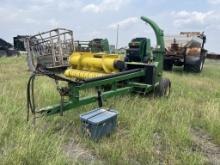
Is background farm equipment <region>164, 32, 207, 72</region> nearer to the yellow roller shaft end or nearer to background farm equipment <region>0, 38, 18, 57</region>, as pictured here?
the yellow roller shaft end

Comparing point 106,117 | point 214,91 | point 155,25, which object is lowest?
point 214,91

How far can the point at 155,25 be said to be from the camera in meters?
8.22

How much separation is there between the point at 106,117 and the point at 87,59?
3592 mm

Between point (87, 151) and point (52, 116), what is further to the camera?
point (52, 116)

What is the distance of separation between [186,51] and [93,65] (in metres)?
7.08

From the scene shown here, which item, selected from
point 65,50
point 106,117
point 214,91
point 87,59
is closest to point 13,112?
point 106,117

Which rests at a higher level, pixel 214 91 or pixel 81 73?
pixel 81 73

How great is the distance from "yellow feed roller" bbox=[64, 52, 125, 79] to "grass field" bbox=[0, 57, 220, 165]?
938 mm

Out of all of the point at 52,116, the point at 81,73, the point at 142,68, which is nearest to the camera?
the point at 52,116

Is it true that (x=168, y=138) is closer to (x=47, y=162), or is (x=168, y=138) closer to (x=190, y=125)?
(x=190, y=125)

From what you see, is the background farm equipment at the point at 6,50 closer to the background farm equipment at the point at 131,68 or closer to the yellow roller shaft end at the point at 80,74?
the background farm equipment at the point at 131,68

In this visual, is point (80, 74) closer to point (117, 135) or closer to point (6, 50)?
point (117, 135)

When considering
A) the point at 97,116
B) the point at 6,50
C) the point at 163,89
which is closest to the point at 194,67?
the point at 163,89

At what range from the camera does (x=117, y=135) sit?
16.3 ft
